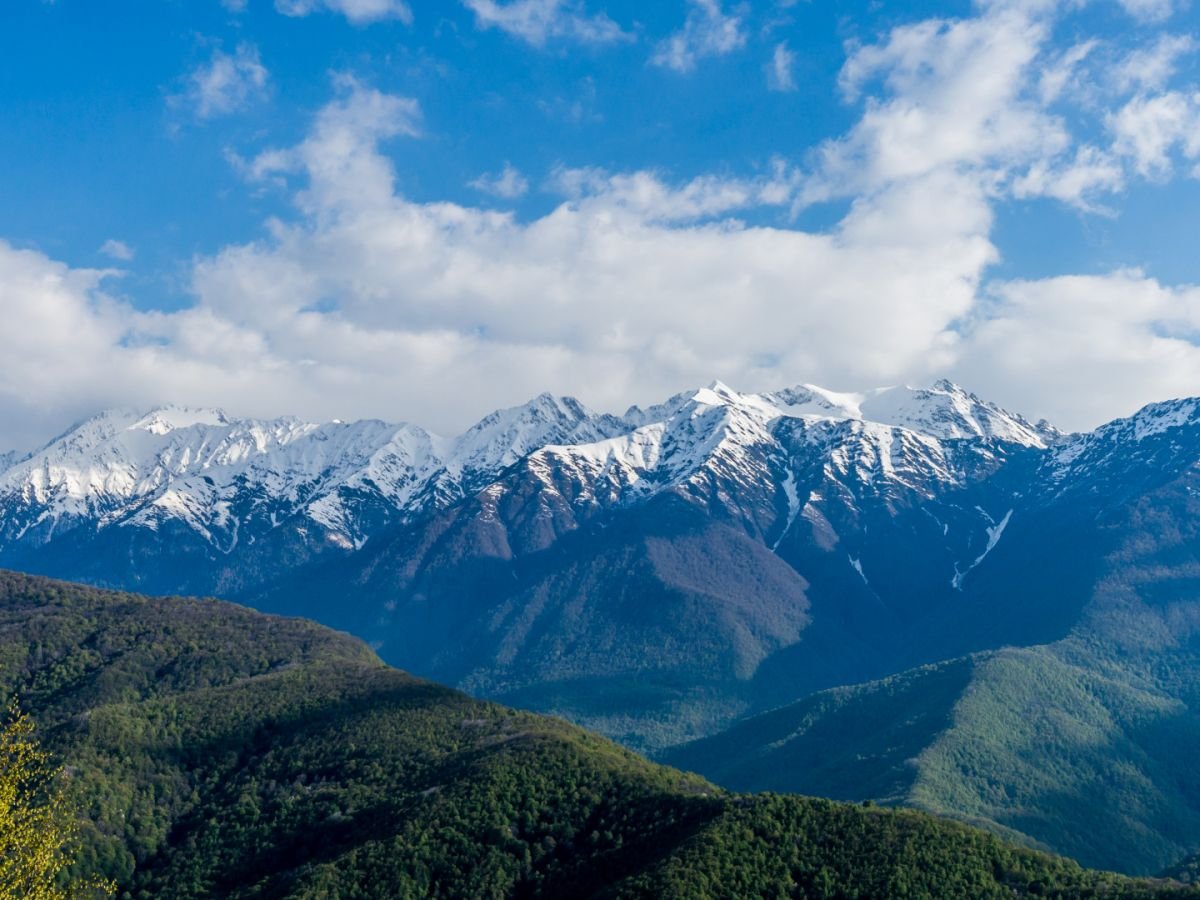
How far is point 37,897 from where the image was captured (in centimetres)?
8194

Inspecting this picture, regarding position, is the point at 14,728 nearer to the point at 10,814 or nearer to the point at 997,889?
the point at 10,814

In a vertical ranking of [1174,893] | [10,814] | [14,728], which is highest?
[14,728]

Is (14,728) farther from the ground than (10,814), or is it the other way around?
(14,728)

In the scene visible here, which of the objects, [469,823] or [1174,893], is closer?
[1174,893]

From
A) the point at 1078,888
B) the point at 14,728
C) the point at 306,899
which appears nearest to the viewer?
the point at 14,728

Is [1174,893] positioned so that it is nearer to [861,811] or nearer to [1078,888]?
[1078,888]

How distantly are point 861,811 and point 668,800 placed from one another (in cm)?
2786

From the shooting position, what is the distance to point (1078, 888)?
16438cm

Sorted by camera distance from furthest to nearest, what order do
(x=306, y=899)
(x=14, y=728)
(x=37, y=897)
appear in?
(x=306, y=899) < (x=14, y=728) < (x=37, y=897)

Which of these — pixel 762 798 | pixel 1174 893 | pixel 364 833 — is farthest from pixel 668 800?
pixel 1174 893

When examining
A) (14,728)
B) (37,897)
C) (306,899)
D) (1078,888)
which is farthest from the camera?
(306,899)

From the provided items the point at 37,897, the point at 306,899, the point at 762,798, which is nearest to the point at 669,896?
the point at 762,798

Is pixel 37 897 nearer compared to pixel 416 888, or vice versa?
pixel 37 897

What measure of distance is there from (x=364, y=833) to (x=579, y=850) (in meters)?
35.2
